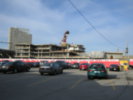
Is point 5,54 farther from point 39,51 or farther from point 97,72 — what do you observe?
point 97,72

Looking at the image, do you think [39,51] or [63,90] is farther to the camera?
[39,51]

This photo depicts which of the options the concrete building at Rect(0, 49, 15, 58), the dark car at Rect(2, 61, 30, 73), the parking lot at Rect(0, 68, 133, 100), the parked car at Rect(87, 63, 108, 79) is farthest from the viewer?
the concrete building at Rect(0, 49, 15, 58)

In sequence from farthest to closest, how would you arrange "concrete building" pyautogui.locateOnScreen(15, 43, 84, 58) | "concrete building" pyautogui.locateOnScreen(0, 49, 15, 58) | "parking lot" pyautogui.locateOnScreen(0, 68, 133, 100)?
"concrete building" pyautogui.locateOnScreen(15, 43, 84, 58) < "concrete building" pyautogui.locateOnScreen(0, 49, 15, 58) < "parking lot" pyautogui.locateOnScreen(0, 68, 133, 100)

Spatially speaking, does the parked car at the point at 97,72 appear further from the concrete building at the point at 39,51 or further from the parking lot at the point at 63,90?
the concrete building at the point at 39,51

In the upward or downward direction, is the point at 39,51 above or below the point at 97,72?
above

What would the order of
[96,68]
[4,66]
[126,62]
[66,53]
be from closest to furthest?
[96,68] < [4,66] < [126,62] < [66,53]

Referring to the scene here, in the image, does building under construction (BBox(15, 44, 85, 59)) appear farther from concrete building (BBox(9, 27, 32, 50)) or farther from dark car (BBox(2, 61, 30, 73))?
dark car (BBox(2, 61, 30, 73))

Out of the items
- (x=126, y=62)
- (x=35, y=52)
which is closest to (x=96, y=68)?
(x=126, y=62)

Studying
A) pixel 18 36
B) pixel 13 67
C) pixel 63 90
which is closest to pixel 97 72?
pixel 63 90

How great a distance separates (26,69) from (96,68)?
519 inches

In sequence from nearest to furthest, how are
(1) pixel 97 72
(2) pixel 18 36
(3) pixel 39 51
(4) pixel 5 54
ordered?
1. (1) pixel 97 72
2. (4) pixel 5 54
3. (3) pixel 39 51
4. (2) pixel 18 36

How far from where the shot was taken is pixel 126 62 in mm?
43219

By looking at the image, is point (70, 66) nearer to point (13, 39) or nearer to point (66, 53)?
point (66, 53)

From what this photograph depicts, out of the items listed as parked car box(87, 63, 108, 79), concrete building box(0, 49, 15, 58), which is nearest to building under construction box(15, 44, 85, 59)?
concrete building box(0, 49, 15, 58)
